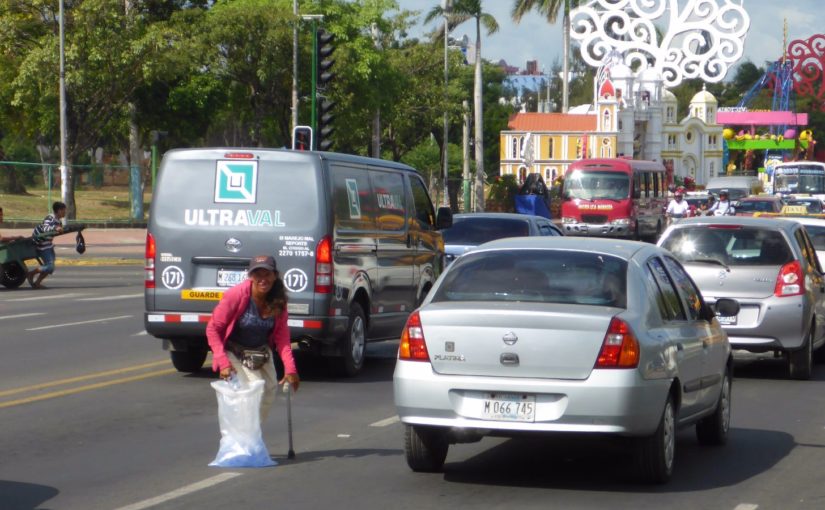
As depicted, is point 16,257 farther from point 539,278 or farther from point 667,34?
point 667,34

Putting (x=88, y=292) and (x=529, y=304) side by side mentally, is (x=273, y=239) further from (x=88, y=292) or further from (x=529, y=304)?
(x=88, y=292)

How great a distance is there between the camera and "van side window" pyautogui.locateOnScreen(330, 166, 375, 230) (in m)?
13.1

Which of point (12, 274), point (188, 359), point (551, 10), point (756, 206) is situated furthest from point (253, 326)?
point (551, 10)

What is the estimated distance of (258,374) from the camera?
8859mm

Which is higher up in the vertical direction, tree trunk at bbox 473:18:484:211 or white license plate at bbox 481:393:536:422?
tree trunk at bbox 473:18:484:211

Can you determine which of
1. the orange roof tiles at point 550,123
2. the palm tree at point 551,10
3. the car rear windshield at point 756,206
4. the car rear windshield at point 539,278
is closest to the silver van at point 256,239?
the car rear windshield at point 539,278

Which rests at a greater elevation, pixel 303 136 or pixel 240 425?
pixel 303 136

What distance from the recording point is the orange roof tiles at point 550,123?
9381 centimetres

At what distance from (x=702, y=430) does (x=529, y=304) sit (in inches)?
94.9

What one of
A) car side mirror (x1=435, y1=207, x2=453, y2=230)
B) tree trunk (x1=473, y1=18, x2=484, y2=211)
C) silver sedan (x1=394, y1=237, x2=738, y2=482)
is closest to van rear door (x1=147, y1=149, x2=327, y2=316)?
car side mirror (x1=435, y1=207, x2=453, y2=230)

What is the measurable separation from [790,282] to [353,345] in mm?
4584

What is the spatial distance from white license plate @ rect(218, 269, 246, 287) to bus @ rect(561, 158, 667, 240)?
31342 millimetres

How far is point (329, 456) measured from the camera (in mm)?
9312

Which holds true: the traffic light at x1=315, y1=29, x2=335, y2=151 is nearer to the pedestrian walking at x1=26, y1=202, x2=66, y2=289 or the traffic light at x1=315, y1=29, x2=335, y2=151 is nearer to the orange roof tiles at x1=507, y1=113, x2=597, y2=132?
the pedestrian walking at x1=26, y1=202, x2=66, y2=289
